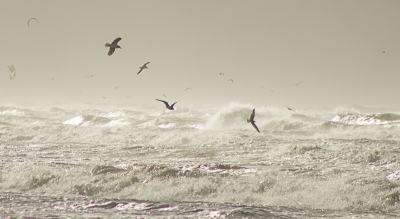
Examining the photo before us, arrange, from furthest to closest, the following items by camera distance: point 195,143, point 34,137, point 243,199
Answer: point 34,137 → point 195,143 → point 243,199

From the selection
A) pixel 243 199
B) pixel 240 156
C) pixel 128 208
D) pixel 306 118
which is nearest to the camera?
pixel 128 208

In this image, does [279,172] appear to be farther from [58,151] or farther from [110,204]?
[58,151]

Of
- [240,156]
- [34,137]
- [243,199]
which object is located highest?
[34,137]

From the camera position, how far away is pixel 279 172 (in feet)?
50.3

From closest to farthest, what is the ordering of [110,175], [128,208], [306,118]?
[128,208]
[110,175]
[306,118]

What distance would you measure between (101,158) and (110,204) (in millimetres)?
9118

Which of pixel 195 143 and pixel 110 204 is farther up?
pixel 195 143

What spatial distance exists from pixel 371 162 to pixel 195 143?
10.2 meters

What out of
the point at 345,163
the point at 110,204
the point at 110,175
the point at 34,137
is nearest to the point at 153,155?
the point at 110,175

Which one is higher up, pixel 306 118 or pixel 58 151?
pixel 306 118

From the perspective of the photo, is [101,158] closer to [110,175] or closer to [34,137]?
[110,175]

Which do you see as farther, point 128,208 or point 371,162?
point 371,162

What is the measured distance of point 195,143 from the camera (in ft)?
82.4

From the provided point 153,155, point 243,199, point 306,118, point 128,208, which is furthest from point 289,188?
point 306,118
